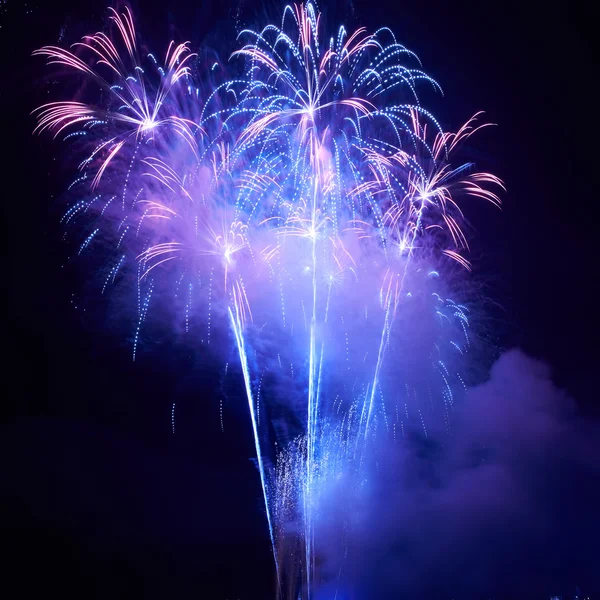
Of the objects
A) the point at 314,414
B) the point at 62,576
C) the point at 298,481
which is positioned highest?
the point at 314,414

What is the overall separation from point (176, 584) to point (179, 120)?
18.0 meters

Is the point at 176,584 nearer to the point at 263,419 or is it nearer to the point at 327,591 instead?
the point at 327,591

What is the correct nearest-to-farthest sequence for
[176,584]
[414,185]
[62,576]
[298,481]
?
[414,185], [298,481], [62,576], [176,584]

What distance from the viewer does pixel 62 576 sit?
650 inches

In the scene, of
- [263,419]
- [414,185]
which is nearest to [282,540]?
[263,419]

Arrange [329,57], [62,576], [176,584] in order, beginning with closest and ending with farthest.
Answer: [329,57] < [62,576] < [176,584]

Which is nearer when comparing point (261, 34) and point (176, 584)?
point (261, 34)

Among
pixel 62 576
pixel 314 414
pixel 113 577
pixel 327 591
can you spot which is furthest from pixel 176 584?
pixel 314 414

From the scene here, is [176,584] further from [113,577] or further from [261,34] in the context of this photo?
[261,34]

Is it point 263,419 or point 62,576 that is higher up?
point 263,419

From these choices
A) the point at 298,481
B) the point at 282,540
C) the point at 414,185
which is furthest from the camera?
the point at 282,540

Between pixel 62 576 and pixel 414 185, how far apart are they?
1703cm

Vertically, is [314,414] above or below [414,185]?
below

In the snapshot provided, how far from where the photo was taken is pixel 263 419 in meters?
14.7
